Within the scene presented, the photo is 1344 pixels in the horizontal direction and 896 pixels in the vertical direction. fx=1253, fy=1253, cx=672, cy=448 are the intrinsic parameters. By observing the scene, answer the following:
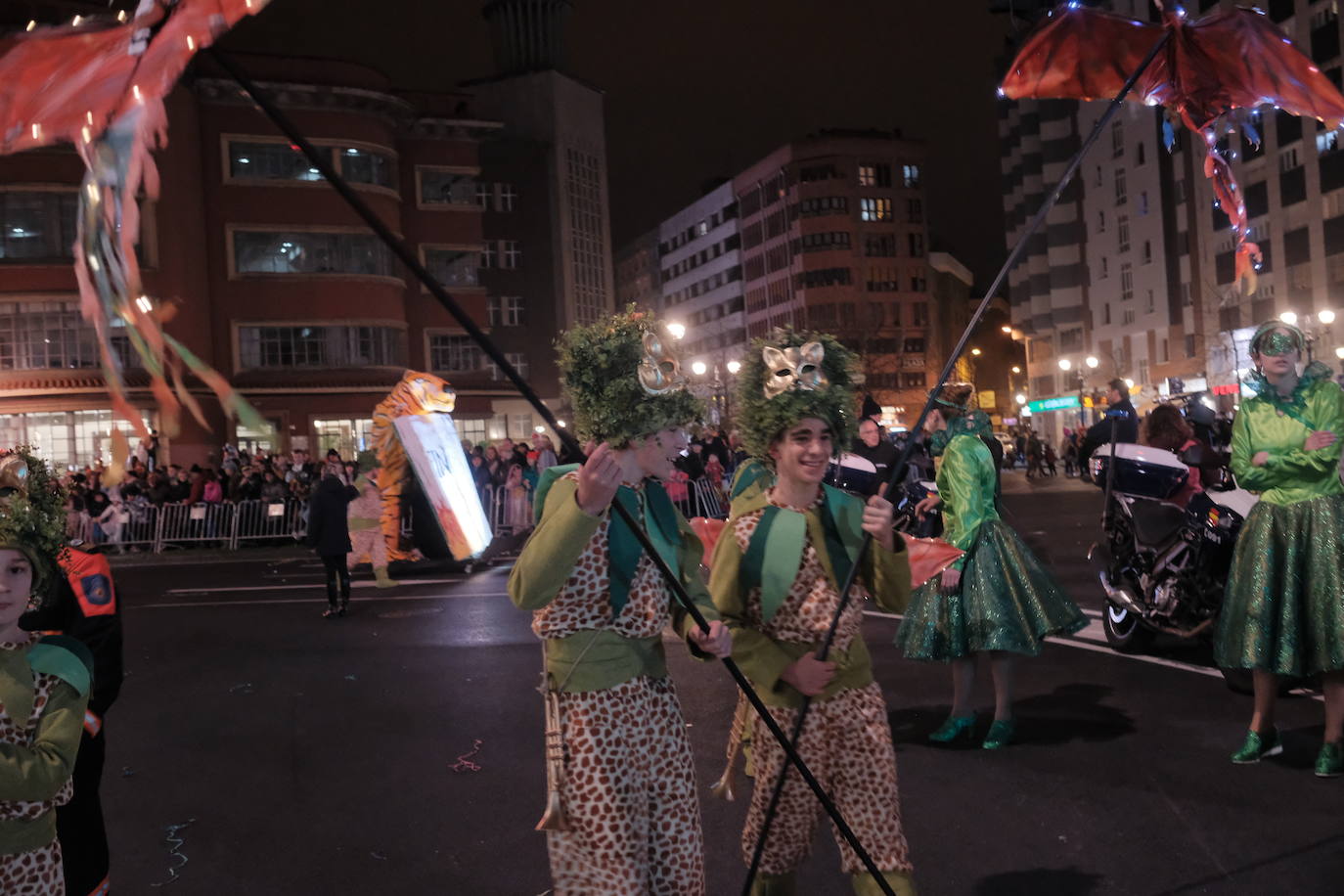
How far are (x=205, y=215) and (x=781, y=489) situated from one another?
126ft

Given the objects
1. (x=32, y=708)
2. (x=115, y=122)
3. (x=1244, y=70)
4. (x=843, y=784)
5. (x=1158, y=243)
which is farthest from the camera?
(x=1158, y=243)

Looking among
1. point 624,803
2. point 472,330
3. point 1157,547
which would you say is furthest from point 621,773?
point 1157,547

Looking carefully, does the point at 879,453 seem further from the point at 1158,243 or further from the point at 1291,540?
the point at 1158,243

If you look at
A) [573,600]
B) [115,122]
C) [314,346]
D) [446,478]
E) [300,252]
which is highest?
[300,252]

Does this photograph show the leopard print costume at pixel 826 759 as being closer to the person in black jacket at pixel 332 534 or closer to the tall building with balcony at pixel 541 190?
the person in black jacket at pixel 332 534

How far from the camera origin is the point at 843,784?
153 inches

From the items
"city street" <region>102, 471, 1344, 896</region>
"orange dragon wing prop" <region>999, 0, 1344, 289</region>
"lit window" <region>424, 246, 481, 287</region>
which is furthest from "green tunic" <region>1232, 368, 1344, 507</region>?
"lit window" <region>424, 246, 481, 287</region>

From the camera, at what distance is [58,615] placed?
14.2 ft

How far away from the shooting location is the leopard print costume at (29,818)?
3260mm

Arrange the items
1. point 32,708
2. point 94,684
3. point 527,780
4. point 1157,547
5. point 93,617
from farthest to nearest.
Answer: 1. point 1157,547
2. point 527,780
3. point 93,617
4. point 94,684
5. point 32,708

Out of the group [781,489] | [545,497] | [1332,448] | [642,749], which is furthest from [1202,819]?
[545,497]

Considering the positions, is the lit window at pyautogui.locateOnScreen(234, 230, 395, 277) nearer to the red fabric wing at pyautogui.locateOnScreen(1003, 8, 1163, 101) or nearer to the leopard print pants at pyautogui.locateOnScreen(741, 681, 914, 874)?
the red fabric wing at pyautogui.locateOnScreen(1003, 8, 1163, 101)

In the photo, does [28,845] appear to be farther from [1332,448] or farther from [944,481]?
[1332,448]

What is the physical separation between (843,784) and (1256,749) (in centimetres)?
342
